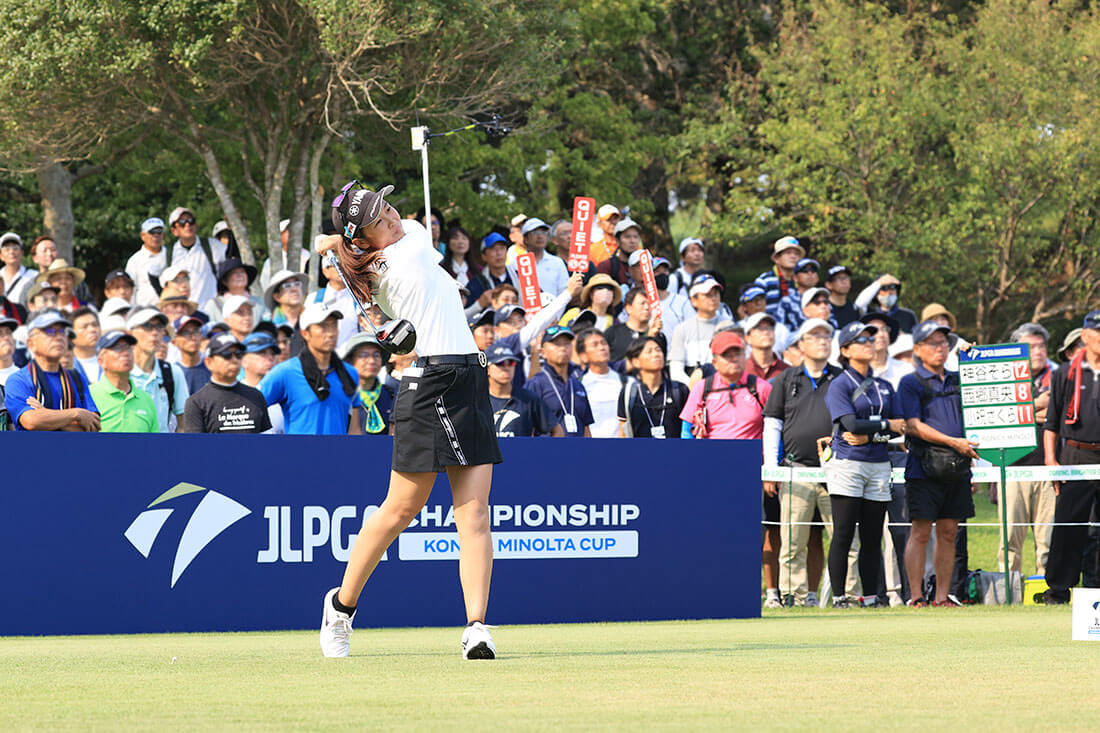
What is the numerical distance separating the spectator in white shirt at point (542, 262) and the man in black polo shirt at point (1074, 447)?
19.1 ft

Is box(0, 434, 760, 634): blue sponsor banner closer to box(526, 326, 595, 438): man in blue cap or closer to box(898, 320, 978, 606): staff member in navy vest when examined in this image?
box(526, 326, 595, 438): man in blue cap

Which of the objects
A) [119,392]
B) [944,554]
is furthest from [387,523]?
[944,554]

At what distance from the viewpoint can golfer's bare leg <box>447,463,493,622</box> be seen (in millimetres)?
6809

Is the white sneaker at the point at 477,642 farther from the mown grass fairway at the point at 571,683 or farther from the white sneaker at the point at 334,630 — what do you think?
the white sneaker at the point at 334,630

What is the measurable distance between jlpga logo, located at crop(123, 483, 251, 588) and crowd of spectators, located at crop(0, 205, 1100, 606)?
895 mm

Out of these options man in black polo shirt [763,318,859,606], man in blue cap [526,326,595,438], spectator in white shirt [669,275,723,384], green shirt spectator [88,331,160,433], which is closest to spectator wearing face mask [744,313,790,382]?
man in black polo shirt [763,318,859,606]

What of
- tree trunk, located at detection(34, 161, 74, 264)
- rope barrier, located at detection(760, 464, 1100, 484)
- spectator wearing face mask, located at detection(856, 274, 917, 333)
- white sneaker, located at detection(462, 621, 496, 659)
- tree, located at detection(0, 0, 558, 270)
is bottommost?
rope barrier, located at detection(760, 464, 1100, 484)

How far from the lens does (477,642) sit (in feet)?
22.1

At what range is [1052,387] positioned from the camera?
1340 centimetres

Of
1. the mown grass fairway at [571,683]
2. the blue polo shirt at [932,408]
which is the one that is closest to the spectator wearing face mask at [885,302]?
the blue polo shirt at [932,408]

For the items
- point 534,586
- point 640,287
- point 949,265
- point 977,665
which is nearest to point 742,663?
point 977,665

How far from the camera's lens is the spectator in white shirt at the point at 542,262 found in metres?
17.1

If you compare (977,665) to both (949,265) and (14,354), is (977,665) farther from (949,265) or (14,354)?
(949,265)

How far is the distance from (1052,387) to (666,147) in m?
21.3
